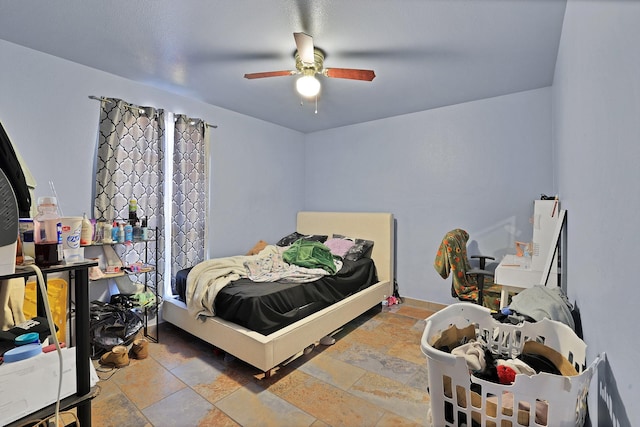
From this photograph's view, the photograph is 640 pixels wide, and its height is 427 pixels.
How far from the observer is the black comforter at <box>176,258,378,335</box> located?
220 cm

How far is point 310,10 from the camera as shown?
1.76m

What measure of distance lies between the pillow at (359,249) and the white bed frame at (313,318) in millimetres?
84

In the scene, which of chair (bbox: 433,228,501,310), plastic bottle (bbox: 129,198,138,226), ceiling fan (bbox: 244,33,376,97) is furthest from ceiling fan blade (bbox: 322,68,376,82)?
plastic bottle (bbox: 129,198,138,226)

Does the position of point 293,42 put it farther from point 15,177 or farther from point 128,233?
point 128,233

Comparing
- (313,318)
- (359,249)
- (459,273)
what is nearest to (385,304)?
(359,249)

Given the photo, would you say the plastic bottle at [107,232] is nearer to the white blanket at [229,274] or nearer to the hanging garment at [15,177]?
the white blanket at [229,274]

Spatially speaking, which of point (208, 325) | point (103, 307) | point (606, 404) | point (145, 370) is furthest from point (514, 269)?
point (103, 307)

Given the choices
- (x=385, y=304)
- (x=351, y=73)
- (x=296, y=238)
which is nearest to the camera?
(x=351, y=73)

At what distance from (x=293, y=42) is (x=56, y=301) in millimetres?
2574

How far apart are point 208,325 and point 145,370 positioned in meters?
0.55

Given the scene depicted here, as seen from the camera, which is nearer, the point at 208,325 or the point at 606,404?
the point at 606,404

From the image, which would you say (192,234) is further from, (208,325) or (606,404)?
(606,404)

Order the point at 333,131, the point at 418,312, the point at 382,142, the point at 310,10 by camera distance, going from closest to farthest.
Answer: the point at 310,10, the point at 418,312, the point at 382,142, the point at 333,131

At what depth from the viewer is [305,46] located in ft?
6.12
